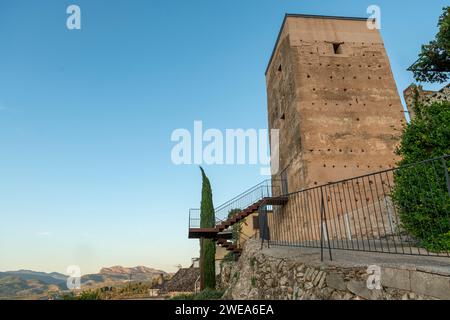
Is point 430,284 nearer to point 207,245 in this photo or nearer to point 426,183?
point 426,183

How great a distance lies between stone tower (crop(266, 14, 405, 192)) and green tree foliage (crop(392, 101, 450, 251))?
7375mm

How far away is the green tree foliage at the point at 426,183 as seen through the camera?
5492 mm

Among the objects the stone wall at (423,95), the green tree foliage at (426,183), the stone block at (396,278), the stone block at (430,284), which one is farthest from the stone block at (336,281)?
the stone wall at (423,95)

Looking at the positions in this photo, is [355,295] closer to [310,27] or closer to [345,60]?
[345,60]

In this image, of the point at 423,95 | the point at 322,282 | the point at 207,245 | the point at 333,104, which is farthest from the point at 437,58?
the point at 207,245

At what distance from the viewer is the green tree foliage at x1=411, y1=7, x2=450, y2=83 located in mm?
10087

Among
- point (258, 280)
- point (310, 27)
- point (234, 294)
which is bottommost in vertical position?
point (234, 294)

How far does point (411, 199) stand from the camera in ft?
20.1

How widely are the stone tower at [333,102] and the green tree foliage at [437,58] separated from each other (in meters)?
2.61

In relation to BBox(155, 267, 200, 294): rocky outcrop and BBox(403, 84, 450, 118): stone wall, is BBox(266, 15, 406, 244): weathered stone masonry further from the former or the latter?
BBox(155, 267, 200, 294): rocky outcrop

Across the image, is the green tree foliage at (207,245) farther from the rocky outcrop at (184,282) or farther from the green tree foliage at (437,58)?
the green tree foliage at (437,58)

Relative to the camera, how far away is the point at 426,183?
5863 mm

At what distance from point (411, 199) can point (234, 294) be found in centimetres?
592
